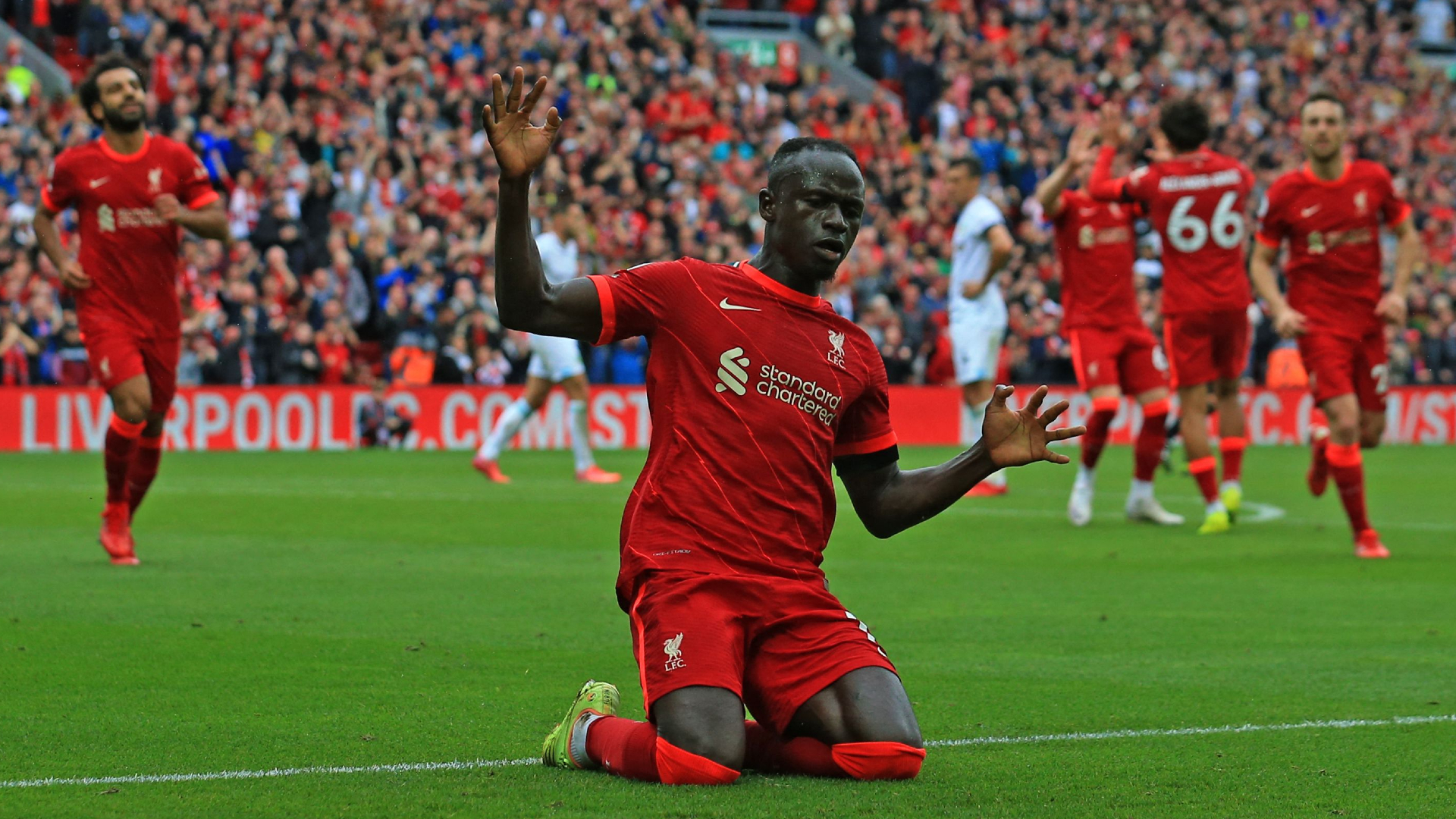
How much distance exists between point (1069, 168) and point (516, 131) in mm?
7910

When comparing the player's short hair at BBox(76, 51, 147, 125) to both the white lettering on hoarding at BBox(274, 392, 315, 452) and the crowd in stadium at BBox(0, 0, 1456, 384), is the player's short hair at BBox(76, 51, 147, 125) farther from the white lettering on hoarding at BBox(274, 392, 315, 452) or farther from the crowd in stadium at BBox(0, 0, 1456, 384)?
the white lettering on hoarding at BBox(274, 392, 315, 452)

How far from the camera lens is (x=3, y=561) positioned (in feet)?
32.2

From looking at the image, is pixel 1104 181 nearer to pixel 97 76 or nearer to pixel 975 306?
pixel 975 306

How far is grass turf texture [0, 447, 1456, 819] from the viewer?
14.7 feet

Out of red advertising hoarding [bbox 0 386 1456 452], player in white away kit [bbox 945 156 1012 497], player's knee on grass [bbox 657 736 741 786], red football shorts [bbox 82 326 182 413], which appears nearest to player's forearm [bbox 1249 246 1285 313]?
player in white away kit [bbox 945 156 1012 497]

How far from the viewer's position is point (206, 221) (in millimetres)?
9641

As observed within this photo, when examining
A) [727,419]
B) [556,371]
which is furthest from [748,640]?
[556,371]

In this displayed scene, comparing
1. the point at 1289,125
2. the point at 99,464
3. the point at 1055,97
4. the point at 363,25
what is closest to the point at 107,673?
the point at 99,464

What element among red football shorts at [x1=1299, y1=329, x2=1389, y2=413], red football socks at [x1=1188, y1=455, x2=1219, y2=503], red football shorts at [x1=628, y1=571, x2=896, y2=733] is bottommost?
red football socks at [x1=1188, y1=455, x2=1219, y2=503]

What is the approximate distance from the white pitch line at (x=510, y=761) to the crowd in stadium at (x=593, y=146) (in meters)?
11.3

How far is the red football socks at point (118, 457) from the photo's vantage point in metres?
9.72

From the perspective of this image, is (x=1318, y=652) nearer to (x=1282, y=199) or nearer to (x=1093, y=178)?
(x=1282, y=199)

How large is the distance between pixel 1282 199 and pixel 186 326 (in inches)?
251

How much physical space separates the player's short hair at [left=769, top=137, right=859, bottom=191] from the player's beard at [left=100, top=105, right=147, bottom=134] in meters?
5.52
